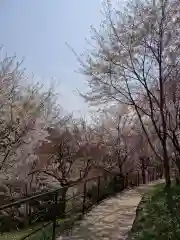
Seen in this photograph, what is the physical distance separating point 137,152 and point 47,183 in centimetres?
1276

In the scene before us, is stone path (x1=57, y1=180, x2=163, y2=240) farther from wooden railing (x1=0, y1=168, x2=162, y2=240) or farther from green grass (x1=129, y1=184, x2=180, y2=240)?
green grass (x1=129, y1=184, x2=180, y2=240)

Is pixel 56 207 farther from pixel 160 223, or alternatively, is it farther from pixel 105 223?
pixel 105 223

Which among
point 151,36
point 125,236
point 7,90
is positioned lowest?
point 125,236

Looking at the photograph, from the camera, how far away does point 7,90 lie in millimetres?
11945

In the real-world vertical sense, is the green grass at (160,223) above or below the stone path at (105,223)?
above

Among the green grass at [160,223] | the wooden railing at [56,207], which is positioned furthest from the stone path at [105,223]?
the green grass at [160,223]

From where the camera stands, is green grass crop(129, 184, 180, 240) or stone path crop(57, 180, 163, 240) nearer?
green grass crop(129, 184, 180, 240)

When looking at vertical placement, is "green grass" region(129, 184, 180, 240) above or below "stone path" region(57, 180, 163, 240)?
above

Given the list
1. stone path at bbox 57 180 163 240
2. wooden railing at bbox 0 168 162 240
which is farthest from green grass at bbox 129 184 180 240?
wooden railing at bbox 0 168 162 240

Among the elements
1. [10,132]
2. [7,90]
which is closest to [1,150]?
[10,132]

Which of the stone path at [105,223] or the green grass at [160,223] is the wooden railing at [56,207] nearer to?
the stone path at [105,223]

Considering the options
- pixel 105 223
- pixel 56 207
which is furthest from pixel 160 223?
pixel 56 207

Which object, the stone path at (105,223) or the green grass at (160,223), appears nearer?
the green grass at (160,223)

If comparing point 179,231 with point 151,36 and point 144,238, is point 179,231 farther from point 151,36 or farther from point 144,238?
point 151,36
